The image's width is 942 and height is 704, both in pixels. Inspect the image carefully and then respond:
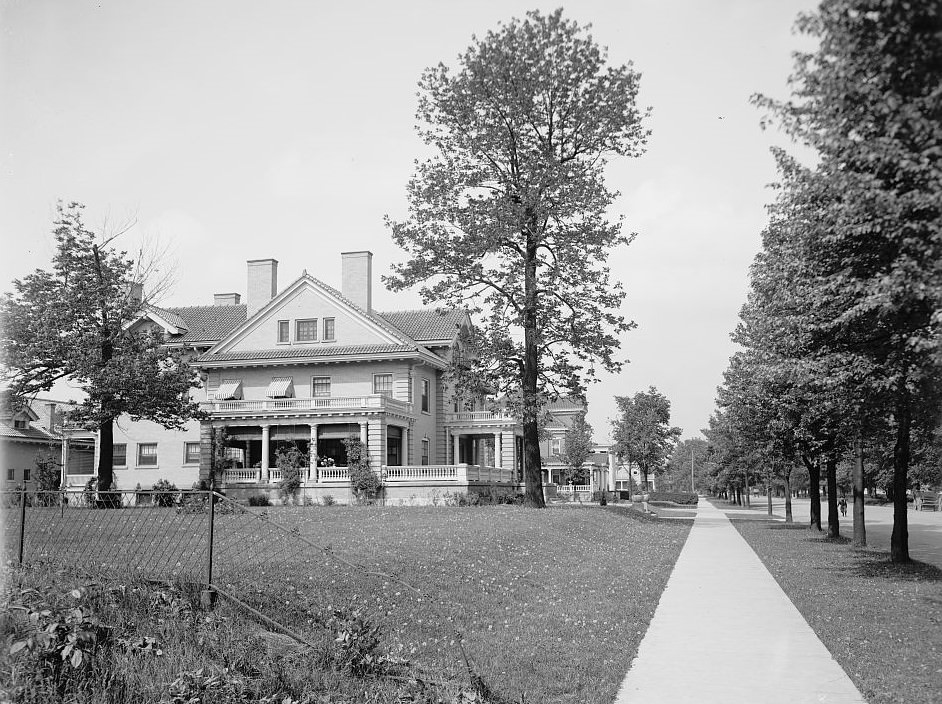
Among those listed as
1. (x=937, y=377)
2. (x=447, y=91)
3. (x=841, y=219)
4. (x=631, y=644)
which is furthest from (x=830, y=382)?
(x=447, y=91)

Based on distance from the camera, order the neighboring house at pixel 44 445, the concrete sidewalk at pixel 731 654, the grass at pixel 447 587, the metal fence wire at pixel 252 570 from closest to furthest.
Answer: the concrete sidewalk at pixel 731 654, the grass at pixel 447 587, the metal fence wire at pixel 252 570, the neighboring house at pixel 44 445

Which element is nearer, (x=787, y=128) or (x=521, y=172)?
(x=787, y=128)

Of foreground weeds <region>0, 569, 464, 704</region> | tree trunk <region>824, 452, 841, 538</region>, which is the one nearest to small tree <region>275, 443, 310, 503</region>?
tree trunk <region>824, 452, 841, 538</region>

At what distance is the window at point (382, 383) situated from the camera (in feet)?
155

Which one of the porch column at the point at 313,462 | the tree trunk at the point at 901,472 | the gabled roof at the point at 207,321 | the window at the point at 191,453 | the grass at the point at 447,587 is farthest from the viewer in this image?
the gabled roof at the point at 207,321

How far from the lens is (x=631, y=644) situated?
10.7 meters

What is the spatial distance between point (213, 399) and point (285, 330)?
5.40 meters

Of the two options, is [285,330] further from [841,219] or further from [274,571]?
[841,219]

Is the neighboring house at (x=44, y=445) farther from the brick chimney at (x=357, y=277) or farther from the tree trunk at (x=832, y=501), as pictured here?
the tree trunk at (x=832, y=501)

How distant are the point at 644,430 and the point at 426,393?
81.6 ft

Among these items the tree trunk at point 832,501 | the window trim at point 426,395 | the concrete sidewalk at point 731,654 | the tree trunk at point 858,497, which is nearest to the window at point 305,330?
the window trim at point 426,395

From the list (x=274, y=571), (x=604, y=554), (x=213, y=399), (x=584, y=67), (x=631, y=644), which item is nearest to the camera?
(x=631, y=644)

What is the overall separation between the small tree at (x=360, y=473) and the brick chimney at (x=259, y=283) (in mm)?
12874

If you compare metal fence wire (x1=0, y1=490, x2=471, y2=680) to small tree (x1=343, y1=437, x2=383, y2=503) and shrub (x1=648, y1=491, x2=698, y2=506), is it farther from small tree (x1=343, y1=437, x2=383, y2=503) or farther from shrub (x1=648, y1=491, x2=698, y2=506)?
shrub (x1=648, y1=491, x2=698, y2=506)
